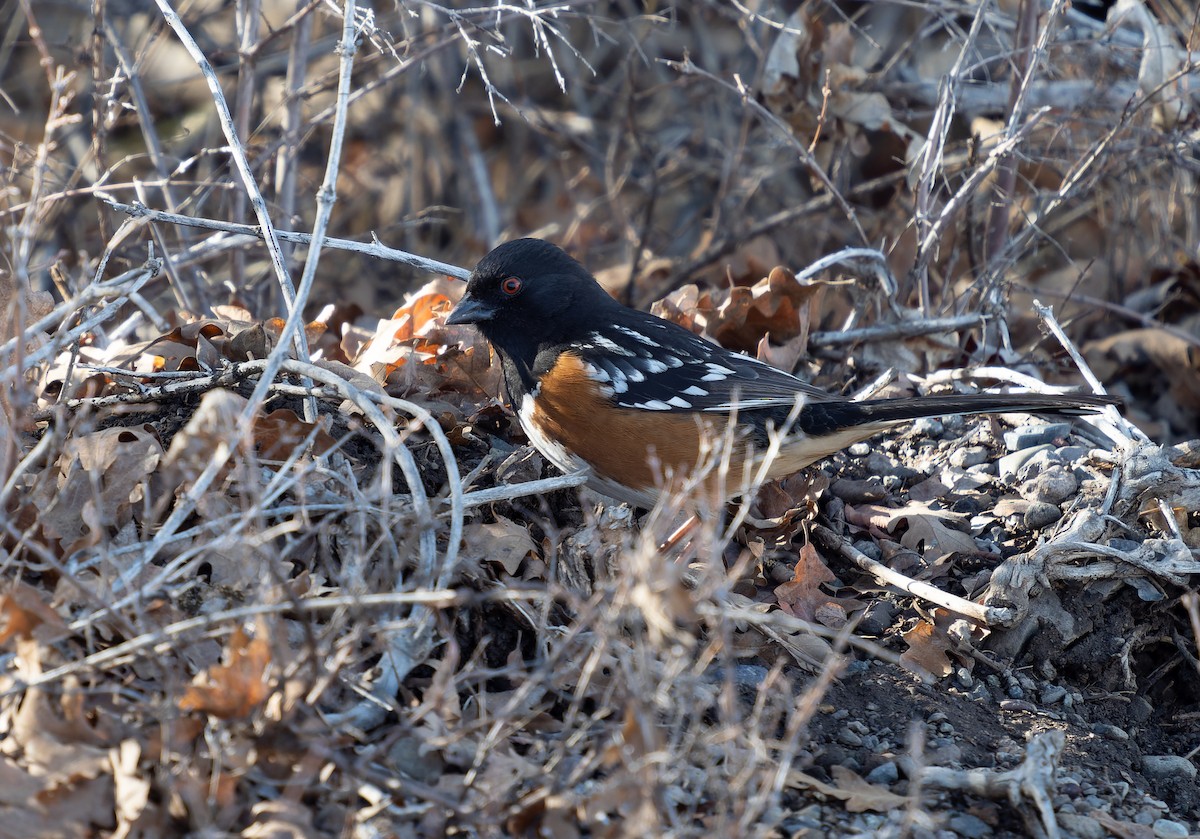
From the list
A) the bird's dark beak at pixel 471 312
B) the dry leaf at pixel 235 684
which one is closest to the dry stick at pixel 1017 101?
the bird's dark beak at pixel 471 312

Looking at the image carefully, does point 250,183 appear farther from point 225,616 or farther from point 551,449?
point 225,616

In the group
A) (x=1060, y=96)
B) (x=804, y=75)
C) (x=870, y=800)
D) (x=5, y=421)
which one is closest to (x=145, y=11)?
(x=804, y=75)

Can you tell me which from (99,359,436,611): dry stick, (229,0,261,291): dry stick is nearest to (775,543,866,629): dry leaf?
(99,359,436,611): dry stick

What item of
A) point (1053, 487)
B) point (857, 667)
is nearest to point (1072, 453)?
point (1053, 487)

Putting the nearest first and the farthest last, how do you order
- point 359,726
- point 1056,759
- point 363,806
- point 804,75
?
point 363,806
point 359,726
point 1056,759
point 804,75

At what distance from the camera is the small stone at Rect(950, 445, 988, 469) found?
3.62m

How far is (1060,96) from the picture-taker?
496 centimetres

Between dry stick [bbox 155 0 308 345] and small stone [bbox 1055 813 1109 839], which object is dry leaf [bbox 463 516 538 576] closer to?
dry stick [bbox 155 0 308 345]

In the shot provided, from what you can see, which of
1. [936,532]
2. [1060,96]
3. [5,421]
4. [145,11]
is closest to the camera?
[5,421]

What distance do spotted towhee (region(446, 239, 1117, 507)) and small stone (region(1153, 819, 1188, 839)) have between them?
1.05 m

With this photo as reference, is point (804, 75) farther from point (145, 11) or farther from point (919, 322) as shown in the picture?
point (145, 11)

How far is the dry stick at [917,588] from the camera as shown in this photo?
279 centimetres

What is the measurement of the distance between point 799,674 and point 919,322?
167cm

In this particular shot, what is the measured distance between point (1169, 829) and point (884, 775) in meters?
0.57
